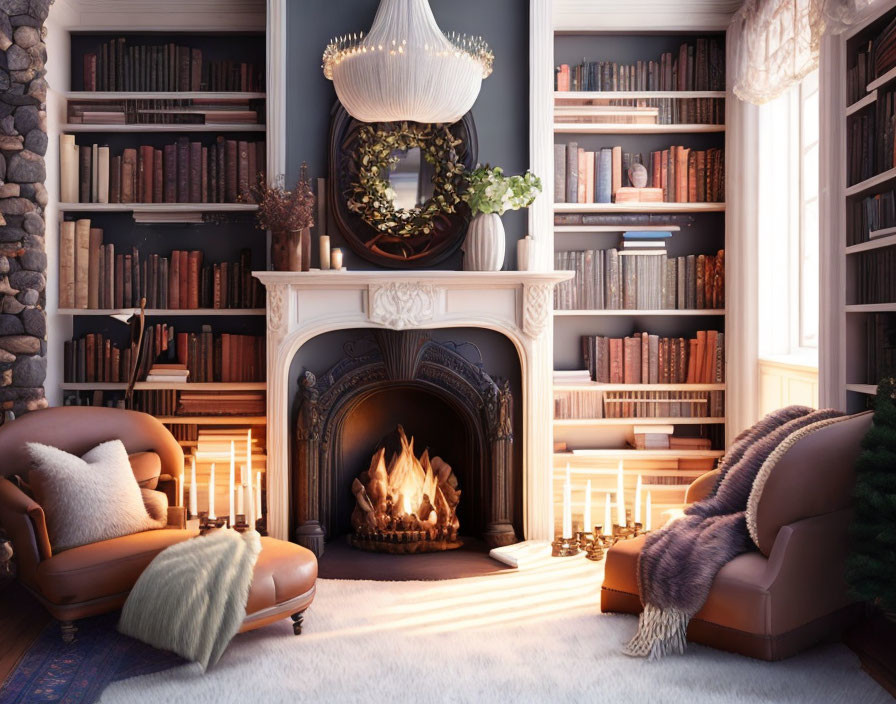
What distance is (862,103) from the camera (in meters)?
3.60

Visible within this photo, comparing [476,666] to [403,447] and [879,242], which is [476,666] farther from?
[879,242]

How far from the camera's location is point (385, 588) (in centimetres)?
403

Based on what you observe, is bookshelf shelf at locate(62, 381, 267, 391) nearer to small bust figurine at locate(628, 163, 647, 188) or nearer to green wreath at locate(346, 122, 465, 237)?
green wreath at locate(346, 122, 465, 237)

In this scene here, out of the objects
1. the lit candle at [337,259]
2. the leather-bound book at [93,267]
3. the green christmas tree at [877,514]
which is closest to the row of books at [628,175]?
the lit candle at [337,259]

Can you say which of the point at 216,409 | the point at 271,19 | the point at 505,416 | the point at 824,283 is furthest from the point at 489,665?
the point at 271,19

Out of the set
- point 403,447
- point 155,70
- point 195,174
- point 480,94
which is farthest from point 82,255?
point 480,94

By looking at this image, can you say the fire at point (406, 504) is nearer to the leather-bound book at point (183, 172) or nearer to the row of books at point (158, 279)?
the row of books at point (158, 279)

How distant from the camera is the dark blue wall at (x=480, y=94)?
15.5 ft

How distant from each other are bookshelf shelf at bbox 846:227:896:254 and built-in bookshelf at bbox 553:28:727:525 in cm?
155

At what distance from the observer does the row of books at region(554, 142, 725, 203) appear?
5180 mm

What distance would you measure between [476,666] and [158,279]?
3.09 m

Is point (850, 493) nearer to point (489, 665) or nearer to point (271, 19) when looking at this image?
point (489, 665)

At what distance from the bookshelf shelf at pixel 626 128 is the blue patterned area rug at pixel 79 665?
11.7 feet

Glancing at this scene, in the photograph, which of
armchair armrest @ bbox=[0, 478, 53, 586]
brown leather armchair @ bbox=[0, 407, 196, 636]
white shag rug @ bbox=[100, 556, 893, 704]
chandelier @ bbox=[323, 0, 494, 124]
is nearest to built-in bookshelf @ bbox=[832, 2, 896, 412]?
white shag rug @ bbox=[100, 556, 893, 704]
